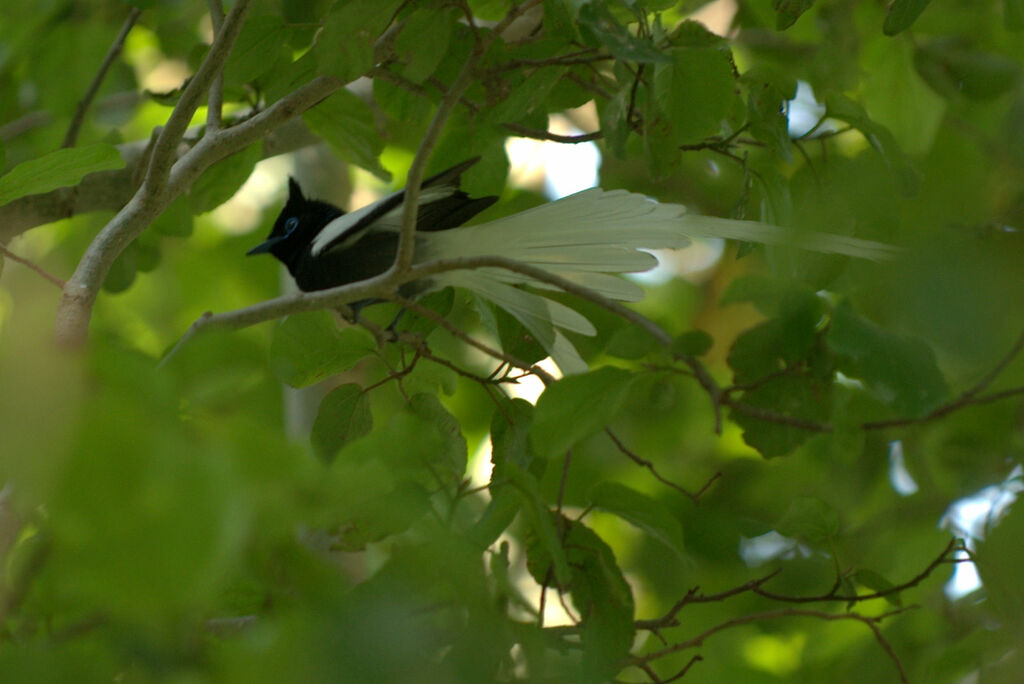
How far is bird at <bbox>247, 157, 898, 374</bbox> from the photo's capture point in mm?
1389

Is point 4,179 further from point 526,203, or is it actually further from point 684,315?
point 684,315

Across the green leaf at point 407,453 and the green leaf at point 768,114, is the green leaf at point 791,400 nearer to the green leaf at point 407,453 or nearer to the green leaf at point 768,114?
the green leaf at point 768,114

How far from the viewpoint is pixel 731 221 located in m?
1.32

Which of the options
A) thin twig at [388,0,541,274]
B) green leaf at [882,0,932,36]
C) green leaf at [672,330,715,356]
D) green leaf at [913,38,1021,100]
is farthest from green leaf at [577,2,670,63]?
green leaf at [913,38,1021,100]

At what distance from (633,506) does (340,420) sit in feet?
1.58

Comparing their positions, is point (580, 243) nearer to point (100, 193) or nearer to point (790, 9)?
point (790, 9)

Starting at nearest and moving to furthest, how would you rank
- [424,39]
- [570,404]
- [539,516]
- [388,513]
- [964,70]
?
[388,513], [539,516], [570,404], [424,39], [964,70]

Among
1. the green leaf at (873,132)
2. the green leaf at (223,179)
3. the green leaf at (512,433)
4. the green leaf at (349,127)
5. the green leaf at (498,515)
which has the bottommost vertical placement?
the green leaf at (512,433)

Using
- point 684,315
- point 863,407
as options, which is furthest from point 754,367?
point 684,315

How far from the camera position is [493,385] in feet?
4.79

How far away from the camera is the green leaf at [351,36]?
4.05ft

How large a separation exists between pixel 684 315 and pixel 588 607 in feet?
10.00

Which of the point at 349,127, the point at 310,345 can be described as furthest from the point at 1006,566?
the point at 349,127

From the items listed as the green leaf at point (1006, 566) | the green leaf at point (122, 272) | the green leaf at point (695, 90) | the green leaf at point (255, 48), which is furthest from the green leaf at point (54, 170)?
the green leaf at point (1006, 566)
